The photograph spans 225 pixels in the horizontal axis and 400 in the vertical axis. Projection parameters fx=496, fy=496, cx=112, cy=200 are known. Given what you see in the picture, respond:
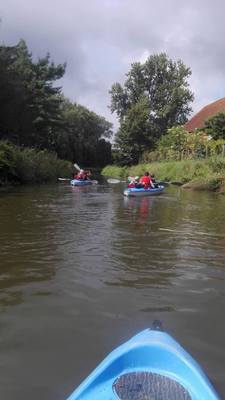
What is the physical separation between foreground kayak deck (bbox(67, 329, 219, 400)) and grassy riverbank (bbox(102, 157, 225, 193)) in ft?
73.5

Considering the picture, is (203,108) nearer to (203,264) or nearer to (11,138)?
(11,138)

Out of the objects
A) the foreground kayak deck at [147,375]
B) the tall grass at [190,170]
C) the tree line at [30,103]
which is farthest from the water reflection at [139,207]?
the tree line at [30,103]

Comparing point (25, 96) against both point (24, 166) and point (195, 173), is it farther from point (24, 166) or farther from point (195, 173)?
point (195, 173)

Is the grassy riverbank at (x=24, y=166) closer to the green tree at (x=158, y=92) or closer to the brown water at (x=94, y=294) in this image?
the brown water at (x=94, y=294)

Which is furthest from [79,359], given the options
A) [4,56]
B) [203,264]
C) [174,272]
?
[4,56]

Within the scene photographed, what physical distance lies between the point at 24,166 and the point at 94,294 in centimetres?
2641

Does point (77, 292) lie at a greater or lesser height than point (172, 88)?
lesser

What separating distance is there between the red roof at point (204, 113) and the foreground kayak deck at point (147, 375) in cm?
4755

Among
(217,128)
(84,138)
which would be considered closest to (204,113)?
(217,128)

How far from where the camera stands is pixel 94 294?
6750 millimetres

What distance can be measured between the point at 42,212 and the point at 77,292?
926 centimetres

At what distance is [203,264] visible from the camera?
8633 mm

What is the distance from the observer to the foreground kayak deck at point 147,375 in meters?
3.60

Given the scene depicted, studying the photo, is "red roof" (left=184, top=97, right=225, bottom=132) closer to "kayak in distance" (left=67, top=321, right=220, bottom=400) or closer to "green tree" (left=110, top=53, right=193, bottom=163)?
"green tree" (left=110, top=53, right=193, bottom=163)
